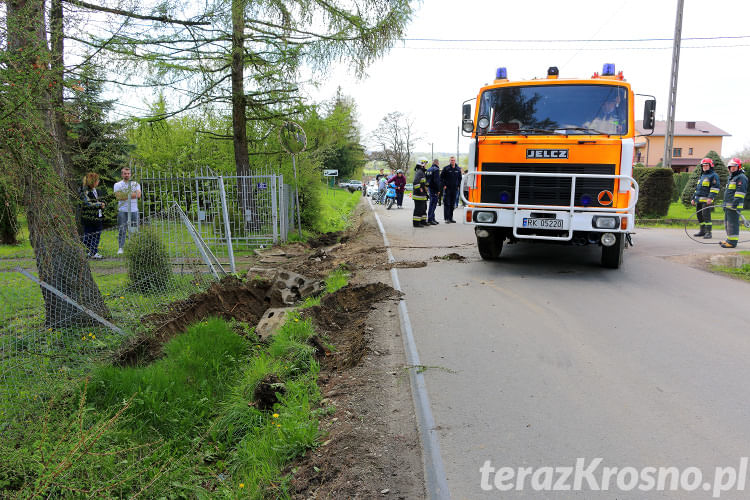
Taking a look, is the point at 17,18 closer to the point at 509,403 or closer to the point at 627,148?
the point at 509,403

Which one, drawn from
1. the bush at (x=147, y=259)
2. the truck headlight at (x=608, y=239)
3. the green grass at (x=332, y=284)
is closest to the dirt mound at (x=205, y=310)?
the green grass at (x=332, y=284)

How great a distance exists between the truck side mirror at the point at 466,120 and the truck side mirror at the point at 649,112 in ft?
8.76

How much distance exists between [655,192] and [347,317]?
17870 mm

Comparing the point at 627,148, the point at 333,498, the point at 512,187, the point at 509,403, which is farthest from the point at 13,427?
the point at 627,148

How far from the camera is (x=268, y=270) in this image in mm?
9242

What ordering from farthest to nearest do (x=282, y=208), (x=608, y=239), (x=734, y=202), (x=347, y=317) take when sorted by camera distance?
(x=282, y=208)
(x=734, y=202)
(x=608, y=239)
(x=347, y=317)

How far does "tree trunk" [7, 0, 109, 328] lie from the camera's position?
414cm

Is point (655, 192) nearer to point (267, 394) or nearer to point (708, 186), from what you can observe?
point (708, 186)

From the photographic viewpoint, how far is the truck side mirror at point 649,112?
819 centimetres

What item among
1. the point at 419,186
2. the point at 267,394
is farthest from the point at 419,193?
the point at 267,394

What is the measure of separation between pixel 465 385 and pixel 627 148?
5.12 m

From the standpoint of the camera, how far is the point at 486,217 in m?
8.38

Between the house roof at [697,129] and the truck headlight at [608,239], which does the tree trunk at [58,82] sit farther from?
the house roof at [697,129]

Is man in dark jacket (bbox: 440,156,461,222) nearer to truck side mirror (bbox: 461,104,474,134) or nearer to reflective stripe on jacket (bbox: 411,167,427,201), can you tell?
reflective stripe on jacket (bbox: 411,167,427,201)
